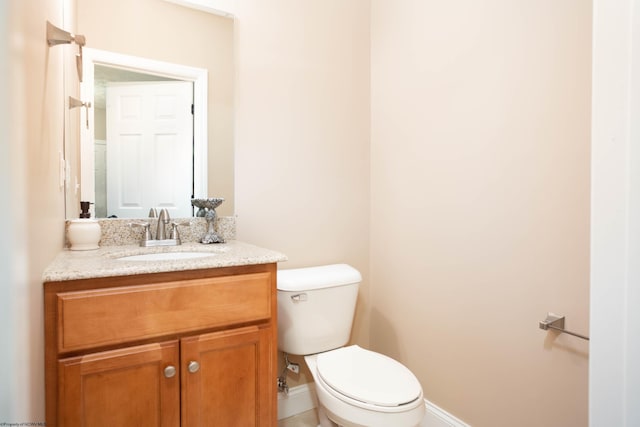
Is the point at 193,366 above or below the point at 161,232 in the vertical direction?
below

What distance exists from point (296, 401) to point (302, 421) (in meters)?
0.10

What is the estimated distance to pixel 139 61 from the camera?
148cm

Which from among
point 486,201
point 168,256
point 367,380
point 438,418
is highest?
point 486,201

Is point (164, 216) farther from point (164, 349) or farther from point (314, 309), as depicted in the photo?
point (314, 309)

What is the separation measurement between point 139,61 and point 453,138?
1456mm

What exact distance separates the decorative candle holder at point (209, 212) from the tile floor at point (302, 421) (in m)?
1.00

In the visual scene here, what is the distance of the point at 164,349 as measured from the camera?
1035 mm

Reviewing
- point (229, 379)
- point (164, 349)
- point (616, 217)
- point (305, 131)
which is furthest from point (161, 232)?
point (616, 217)

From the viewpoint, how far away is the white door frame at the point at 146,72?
1399mm

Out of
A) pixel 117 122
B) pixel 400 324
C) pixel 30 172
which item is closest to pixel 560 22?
pixel 400 324

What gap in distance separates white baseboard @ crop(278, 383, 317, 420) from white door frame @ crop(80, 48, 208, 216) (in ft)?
3.76

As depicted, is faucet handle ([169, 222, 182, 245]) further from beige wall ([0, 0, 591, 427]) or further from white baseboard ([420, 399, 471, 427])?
white baseboard ([420, 399, 471, 427])

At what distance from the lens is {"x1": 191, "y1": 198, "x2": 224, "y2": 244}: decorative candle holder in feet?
5.07

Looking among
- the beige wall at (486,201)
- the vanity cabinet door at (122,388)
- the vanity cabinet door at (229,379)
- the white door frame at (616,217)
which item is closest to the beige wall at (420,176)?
the beige wall at (486,201)
